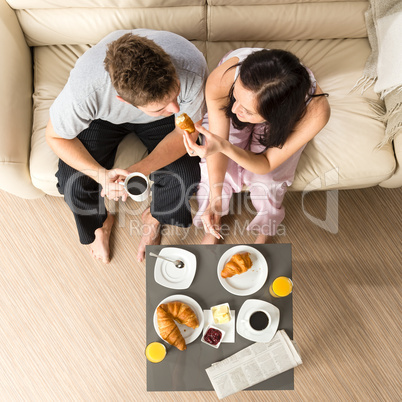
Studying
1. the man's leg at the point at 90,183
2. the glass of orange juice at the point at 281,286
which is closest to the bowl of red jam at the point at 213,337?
the glass of orange juice at the point at 281,286

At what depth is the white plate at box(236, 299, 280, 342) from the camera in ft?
4.64

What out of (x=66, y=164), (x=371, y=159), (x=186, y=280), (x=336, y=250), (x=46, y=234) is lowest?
(x=46, y=234)

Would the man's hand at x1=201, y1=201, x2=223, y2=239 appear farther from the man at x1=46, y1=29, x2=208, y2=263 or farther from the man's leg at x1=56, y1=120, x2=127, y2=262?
the man's leg at x1=56, y1=120, x2=127, y2=262

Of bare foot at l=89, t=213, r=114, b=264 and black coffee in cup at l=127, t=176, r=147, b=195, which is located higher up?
black coffee in cup at l=127, t=176, r=147, b=195

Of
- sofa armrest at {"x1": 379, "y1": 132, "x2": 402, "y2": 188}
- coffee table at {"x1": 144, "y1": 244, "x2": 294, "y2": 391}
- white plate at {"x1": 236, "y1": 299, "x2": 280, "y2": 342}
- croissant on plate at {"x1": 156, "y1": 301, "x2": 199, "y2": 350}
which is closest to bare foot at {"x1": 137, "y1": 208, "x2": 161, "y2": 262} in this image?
coffee table at {"x1": 144, "y1": 244, "x2": 294, "y2": 391}

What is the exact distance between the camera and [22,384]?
1815 mm

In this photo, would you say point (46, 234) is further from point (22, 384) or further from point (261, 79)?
point (261, 79)

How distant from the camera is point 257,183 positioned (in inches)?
67.3

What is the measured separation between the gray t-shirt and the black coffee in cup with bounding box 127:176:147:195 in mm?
267

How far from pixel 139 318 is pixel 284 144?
108cm

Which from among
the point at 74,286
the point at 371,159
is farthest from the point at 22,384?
the point at 371,159

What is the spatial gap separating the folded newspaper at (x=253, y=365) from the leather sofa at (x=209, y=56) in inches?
27.8

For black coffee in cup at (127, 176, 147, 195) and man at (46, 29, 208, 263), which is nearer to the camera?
man at (46, 29, 208, 263)

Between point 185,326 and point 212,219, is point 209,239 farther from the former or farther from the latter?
point 185,326
